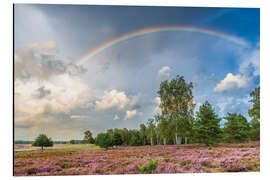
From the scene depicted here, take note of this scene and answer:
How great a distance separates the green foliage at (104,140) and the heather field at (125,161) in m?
0.20

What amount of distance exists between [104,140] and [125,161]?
1.18 meters

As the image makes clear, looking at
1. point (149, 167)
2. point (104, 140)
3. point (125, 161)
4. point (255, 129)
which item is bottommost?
point (149, 167)

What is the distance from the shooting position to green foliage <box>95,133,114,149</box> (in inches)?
279

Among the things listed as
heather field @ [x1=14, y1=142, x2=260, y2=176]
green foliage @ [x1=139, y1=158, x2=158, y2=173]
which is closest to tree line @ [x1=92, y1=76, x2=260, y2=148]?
heather field @ [x1=14, y1=142, x2=260, y2=176]

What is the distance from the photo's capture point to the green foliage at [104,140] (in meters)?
7.10

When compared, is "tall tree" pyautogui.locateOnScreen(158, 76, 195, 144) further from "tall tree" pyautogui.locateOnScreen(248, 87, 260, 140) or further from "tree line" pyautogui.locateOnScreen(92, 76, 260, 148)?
"tall tree" pyautogui.locateOnScreen(248, 87, 260, 140)

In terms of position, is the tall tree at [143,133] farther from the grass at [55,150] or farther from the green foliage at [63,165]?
the green foliage at [63,165]

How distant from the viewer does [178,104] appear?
917 centimetres

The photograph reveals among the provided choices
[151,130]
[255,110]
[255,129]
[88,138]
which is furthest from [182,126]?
[88,138]

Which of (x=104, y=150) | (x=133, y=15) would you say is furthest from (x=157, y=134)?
(x=133, y=15)

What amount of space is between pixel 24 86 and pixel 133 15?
4.42 meters

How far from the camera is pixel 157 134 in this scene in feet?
30.1

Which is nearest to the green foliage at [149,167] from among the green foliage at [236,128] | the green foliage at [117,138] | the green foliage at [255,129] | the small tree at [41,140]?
the green foliage at [117,138]

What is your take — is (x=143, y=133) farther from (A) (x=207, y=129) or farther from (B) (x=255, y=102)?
(B) (x=255, y=102)
